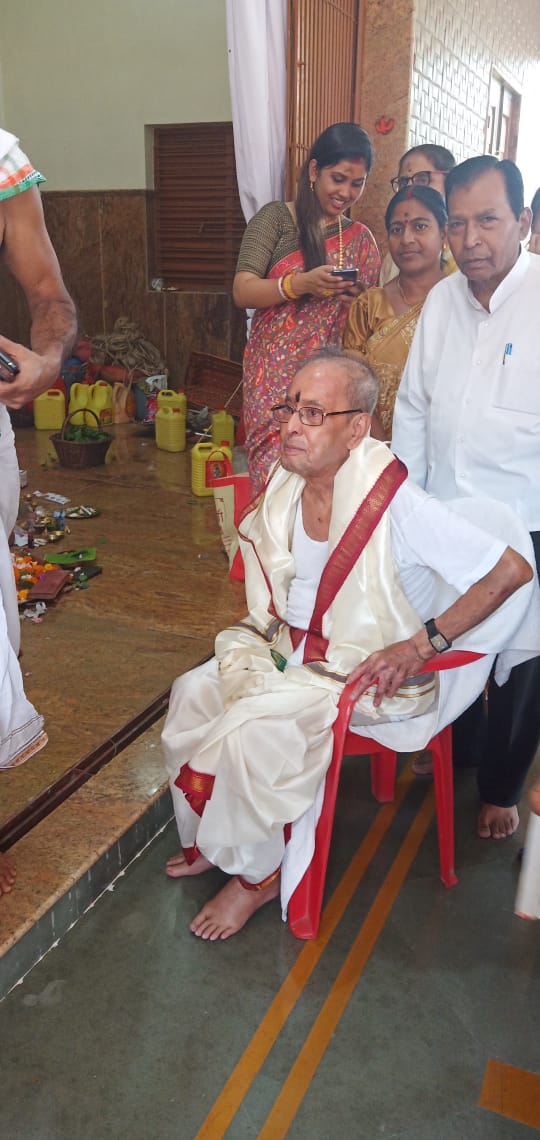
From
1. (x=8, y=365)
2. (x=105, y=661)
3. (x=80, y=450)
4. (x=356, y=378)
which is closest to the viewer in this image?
(x=8, y=365)

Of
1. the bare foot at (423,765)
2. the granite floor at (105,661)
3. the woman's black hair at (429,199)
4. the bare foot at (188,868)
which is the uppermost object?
the woman's black hair at (429,199)

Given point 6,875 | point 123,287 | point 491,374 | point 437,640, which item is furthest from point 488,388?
point 123,287

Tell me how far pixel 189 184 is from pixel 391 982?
807cm

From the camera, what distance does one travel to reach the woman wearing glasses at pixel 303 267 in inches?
133

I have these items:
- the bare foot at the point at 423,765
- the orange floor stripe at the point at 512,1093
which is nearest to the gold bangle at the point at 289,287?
the bare foot at the point at 423,765

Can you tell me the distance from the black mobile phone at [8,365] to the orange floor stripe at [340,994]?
5.37ft

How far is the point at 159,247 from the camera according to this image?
8961 millimetres

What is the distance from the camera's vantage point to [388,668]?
7.27ft

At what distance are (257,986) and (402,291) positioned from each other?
98.7 inches

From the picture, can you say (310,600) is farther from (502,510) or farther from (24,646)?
(24,646)

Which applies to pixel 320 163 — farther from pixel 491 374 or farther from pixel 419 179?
pixel 491 374

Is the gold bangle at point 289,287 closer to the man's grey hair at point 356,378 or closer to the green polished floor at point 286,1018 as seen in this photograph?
the man's grey hair at point 356,378

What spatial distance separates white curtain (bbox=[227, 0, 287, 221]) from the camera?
4.37 meters

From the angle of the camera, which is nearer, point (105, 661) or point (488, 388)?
point (488, 388)
